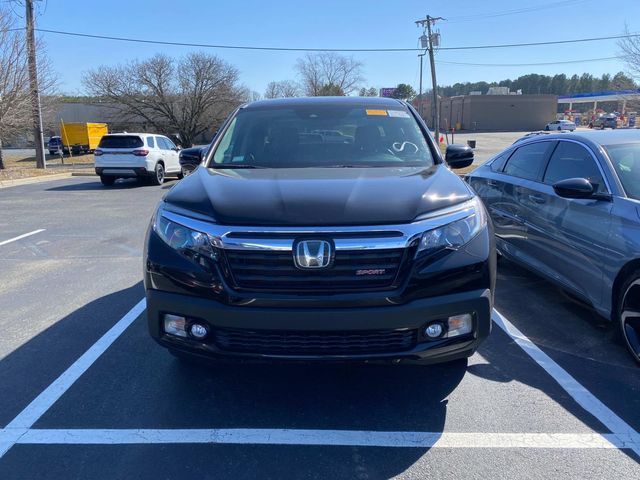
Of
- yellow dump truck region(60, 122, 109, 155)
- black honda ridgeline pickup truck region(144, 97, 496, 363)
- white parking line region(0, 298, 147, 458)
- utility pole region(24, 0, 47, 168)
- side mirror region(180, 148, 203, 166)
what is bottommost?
white parking line region(0, 298, 147, 458)

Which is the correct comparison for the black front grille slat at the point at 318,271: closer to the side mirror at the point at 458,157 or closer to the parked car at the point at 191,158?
the parked car at the point at 191,158

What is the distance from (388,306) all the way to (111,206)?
35.2 feet

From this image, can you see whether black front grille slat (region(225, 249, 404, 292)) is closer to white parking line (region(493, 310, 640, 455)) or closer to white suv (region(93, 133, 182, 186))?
white parking line (region(493, 310, 640, 455))

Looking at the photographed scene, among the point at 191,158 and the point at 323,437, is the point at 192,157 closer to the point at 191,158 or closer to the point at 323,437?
the point at 191,158

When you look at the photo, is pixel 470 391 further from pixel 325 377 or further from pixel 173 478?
pixel 173 478

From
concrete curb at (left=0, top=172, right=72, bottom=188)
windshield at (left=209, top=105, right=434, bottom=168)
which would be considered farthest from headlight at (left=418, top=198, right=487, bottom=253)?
concrete curb at (left=0, top=172, right=72, bottom=188)

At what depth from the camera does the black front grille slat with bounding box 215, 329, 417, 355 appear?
269cm

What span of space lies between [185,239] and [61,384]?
1517mm

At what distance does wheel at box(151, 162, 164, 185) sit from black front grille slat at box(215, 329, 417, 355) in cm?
1550

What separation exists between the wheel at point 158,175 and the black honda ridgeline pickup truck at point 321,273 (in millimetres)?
15015

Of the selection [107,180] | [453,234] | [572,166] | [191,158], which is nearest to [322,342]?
[453,234]

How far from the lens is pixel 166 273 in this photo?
280 centimetres

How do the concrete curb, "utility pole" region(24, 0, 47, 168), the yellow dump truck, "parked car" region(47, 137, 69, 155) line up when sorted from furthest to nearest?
"parked car" region(47, 137, 69, 155), the yellow dump truck, "utility pole" region(24, 0, 47, 168), the concrete curb

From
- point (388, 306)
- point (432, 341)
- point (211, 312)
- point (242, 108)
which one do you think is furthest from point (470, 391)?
point (242, 108)
